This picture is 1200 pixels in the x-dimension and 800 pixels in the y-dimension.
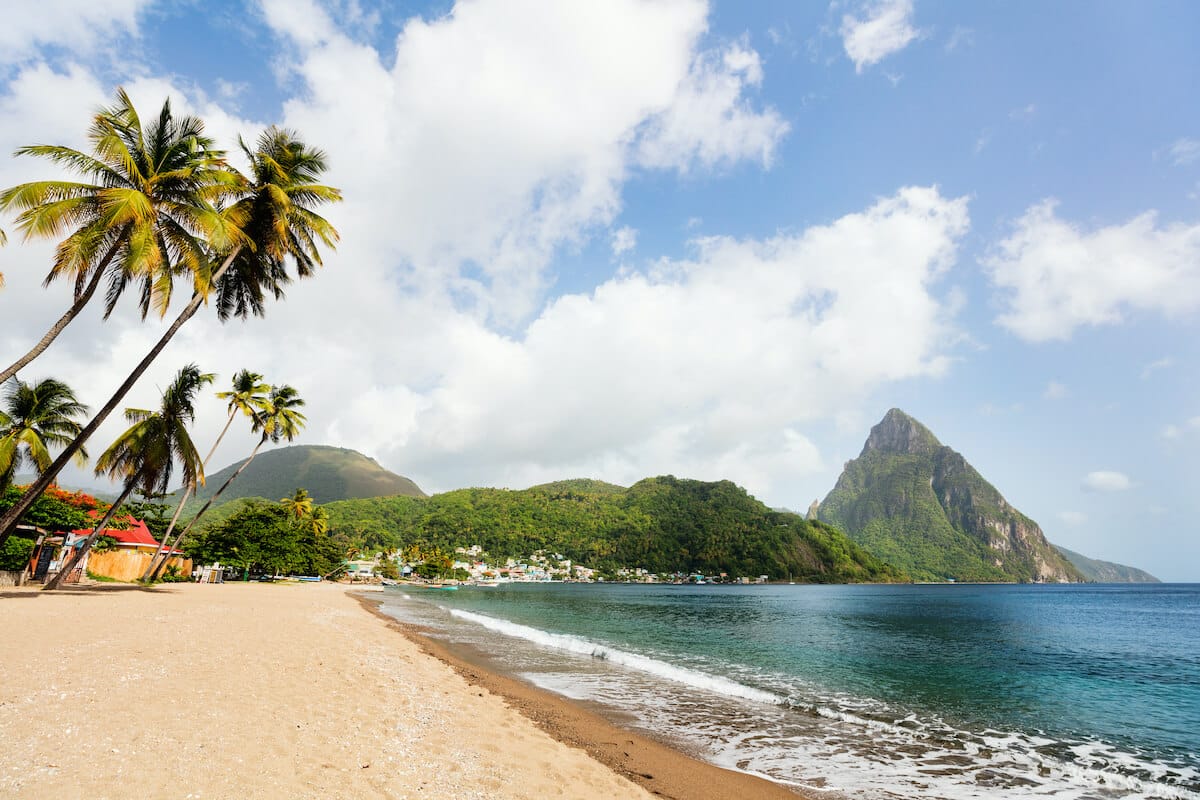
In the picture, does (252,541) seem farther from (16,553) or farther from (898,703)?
(898,703)

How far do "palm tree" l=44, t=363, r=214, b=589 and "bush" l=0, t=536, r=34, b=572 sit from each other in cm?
268

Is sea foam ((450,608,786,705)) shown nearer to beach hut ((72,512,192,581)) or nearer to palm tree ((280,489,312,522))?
beach hut ((72,512,192,581))

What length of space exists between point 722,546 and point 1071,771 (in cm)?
18209

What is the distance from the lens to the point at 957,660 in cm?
2427

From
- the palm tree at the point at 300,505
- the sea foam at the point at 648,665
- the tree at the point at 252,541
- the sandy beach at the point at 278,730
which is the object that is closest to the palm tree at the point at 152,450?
the sandy beach at the point at 278,730

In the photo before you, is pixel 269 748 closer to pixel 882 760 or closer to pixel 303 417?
pixel 882 760

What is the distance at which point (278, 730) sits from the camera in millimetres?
6969

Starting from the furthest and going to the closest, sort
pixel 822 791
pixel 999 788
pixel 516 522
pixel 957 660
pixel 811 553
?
pixel 516 522, pixel 811 553, pixel 957 660, pixel 999 788, pixel 822 791

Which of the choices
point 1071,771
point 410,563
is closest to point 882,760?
point 1071,771

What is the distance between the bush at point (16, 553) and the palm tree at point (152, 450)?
8.79ft

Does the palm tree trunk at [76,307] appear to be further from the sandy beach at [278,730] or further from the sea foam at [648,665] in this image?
the sea foam at [648,665]

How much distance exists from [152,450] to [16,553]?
31.5 feet

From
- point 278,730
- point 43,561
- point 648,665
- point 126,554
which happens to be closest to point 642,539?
point 126,554

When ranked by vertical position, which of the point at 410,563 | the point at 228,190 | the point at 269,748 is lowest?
the point at 410,563
